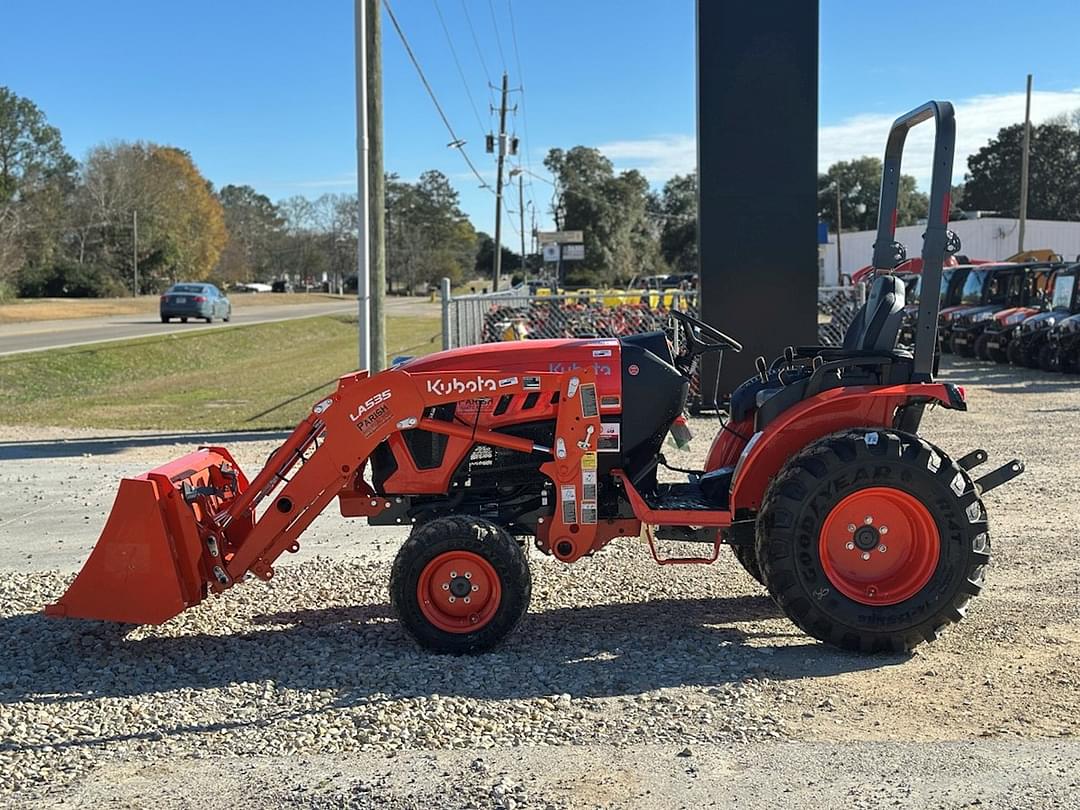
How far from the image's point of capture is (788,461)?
5.19 metres

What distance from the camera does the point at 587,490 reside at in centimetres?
524

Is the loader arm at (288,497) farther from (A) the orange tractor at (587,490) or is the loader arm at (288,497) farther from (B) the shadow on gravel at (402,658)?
→ (B) the shadow on gravel at (402,658)

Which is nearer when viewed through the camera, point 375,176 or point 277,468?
point 277,468

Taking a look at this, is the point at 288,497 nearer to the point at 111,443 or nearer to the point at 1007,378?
the point at 111,443

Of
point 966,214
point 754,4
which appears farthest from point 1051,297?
point 966,214

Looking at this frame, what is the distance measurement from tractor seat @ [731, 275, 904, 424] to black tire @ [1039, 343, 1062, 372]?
1579cm

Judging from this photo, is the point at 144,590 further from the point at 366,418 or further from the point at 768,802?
the point at 768,802

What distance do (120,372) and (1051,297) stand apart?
19.2 metres

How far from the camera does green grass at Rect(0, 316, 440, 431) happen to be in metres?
14.6

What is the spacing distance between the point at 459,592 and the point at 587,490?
0.79m

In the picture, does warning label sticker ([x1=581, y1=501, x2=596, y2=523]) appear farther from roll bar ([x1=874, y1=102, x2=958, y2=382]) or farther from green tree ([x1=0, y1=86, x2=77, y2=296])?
green tree ([x1=0, y1=86, x2=77, y2=296])

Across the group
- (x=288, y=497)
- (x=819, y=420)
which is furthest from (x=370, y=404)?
(x=819, y=420)

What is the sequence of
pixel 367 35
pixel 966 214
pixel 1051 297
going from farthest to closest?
pixel 966 214 < pixel 1051 297 < pixel 367 35

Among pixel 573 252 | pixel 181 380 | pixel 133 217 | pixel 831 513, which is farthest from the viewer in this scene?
pixel 133 217
